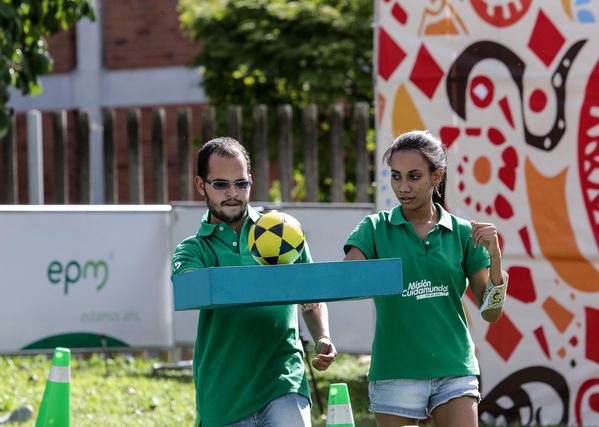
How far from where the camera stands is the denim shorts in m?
4.83

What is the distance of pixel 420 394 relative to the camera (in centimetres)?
485

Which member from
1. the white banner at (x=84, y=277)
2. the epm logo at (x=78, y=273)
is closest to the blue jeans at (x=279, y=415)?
the white banner at (x=84, y=277)

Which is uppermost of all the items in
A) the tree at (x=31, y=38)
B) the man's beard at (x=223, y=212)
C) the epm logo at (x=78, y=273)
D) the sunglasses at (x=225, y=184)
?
the tree at (x=31, y=38)

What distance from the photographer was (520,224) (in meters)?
8.73

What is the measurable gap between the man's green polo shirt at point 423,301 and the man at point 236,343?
1.07 feet

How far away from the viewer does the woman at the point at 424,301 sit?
4832 millimetres

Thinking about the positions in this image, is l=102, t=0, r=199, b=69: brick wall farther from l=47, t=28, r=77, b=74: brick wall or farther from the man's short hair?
the man's short hair

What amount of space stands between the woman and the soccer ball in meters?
0.36

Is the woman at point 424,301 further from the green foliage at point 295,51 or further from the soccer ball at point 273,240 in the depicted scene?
the green foliage at point 295,51

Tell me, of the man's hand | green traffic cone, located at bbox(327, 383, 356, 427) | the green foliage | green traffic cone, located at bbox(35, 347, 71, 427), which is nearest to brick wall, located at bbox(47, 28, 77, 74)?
the green foliage

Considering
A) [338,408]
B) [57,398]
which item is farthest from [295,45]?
[338,408]

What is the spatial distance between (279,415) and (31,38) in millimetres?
5994

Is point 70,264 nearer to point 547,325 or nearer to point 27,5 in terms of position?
point 27,5

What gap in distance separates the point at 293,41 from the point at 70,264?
15.3ft
